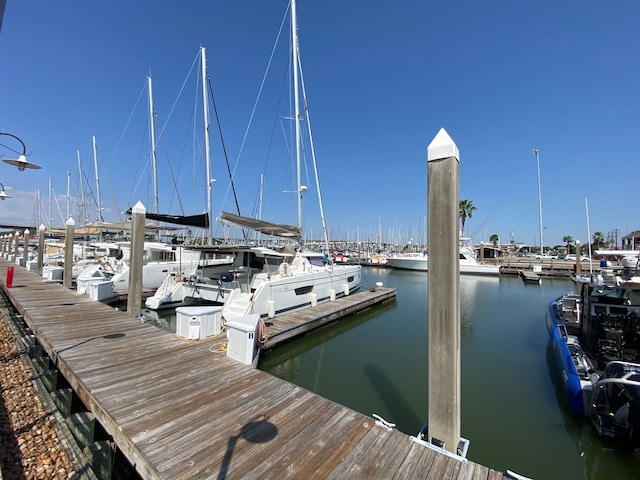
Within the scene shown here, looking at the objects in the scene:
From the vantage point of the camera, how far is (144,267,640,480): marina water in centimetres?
436

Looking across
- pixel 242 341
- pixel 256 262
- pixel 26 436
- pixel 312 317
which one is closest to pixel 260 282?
pixel 256 262

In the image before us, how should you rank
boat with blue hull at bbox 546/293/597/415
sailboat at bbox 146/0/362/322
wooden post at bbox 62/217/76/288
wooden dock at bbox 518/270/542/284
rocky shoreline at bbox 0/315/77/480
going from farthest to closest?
1. wooden dock at bbox 518/270/542/284
2. wooden post at bbox 62/217/76/288
3. sailboat at bbox 146/0/362/322
4. boat with blue hull at bbox 546/293/597/415
5. rocky shoreline at bbox 0/315/77/480

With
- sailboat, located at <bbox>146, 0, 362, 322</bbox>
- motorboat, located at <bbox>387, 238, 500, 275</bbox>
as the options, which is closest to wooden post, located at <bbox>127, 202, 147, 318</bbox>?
sailboat, located at <bbox>146, 0, 362, 322</bbox>

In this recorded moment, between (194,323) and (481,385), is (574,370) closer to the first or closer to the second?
(481,385)

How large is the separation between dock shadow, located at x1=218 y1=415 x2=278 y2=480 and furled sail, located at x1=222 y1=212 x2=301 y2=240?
26.5ft

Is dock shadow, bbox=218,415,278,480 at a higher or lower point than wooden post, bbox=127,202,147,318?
lower

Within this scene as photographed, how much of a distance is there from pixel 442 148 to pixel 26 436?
6.63m

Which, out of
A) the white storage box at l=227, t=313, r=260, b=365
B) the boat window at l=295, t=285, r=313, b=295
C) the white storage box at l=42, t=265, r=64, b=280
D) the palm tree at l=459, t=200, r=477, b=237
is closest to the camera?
the white storage box at l=227, t=313, r=260, b=365

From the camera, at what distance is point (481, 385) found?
6656 millimetres

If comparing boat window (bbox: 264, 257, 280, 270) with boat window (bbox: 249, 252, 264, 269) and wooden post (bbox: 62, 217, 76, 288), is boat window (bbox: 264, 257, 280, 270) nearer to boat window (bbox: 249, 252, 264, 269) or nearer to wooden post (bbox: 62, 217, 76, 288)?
boat window (bbox: 249, 252, 264, 269)

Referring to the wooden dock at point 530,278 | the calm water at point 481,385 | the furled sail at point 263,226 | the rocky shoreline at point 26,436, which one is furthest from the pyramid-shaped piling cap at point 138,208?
the wooden dock at point 530,278

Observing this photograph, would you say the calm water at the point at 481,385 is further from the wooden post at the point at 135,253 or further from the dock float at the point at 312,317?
the wooden post at the point at 135,253

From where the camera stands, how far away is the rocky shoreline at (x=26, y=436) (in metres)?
3.50

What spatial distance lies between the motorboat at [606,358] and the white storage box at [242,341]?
17.6 feet
